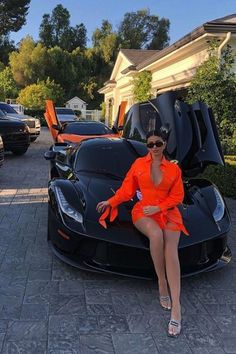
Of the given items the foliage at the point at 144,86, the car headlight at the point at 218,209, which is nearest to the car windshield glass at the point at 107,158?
the car headlight at the point at 218,209

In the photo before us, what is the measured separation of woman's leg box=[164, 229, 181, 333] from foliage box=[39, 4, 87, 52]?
232ft

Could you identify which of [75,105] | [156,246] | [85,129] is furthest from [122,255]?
[75,105]

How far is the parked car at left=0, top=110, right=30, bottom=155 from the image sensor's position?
1398 centimetres

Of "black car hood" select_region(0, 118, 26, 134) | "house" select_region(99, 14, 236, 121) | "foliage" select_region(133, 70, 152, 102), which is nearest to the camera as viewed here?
"house" select_region(99, 14, 236, 121)

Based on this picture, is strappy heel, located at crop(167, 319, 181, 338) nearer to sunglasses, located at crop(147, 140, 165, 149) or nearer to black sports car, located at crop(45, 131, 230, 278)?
black sports car, located at crop(45, 131, 230, 278)

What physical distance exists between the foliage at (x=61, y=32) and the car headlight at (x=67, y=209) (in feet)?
228

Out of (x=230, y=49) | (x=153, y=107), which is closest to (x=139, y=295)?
(x=153, y=107)

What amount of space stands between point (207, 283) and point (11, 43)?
238 ft

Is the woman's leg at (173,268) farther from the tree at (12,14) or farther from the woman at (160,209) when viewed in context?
the tree at (12,14)

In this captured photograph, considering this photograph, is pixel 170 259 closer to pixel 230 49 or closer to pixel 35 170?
pixel 35 170

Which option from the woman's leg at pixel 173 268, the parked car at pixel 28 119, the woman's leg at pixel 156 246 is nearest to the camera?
the woman's leg at pixel 173 268

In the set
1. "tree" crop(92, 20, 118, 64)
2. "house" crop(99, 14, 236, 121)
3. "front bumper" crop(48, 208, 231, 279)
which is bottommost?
"front bumper" crop(48, 208, 231, 279)

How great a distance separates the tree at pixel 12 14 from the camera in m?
66.5

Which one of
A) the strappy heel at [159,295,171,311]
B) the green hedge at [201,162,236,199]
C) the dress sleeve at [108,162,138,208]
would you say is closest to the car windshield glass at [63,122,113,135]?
the green hedge at [201,162,236,199]
